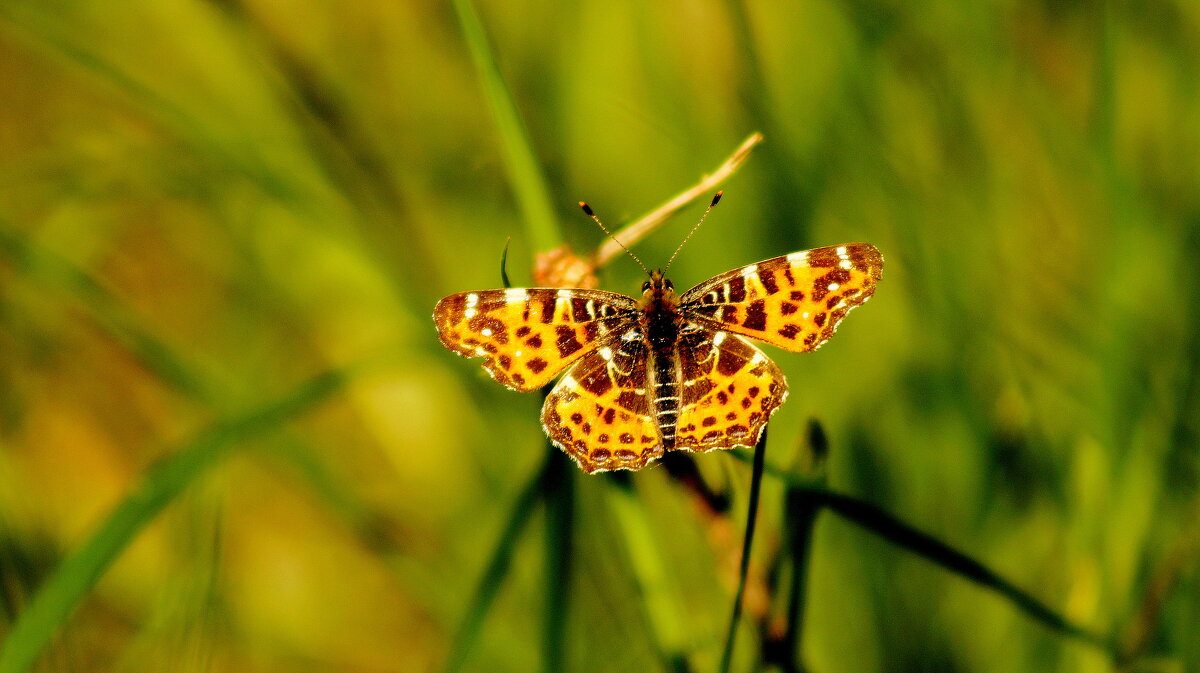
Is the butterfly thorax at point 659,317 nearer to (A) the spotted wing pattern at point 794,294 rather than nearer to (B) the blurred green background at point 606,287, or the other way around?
(A) the spotted wing pattern at point 794,294

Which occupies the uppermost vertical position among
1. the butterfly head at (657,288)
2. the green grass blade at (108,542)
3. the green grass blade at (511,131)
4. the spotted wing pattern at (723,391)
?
the green grass blade at (511,131)

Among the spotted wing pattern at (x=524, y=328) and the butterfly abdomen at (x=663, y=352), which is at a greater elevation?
the spotted wing pattern at (x=524, y=328)

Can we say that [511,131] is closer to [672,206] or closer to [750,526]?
[672,206]

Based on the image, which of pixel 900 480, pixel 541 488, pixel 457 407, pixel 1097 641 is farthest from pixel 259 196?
pixel 1097 641

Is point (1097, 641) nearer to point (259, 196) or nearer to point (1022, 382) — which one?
point (1022, 382)

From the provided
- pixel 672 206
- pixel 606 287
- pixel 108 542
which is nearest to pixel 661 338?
pixel 606 287

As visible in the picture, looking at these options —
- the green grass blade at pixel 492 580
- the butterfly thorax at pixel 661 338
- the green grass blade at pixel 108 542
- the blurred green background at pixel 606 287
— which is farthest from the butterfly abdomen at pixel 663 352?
the green grass blade at pixel 108 542
